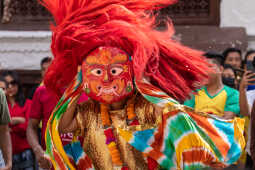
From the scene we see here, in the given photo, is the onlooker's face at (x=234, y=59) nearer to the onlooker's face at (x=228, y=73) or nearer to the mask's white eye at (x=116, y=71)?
the onlooker's face at (x=228, y=73)

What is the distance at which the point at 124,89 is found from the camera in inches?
132

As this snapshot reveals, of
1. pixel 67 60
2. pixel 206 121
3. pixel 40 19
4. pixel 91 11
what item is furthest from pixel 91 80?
pixel 40 19

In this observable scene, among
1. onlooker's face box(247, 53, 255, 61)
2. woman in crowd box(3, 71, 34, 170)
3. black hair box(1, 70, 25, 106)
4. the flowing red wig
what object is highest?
the flowing red wig

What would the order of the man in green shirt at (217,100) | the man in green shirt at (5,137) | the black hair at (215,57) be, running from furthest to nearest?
1. the black hair at (215,57)
2. the man in green shirt at (217,100)
3. the man in green shirt at (5,137)

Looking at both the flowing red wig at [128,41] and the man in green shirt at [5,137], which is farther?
the man in green shirt at [5,137]

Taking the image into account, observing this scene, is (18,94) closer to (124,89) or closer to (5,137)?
(5,137)

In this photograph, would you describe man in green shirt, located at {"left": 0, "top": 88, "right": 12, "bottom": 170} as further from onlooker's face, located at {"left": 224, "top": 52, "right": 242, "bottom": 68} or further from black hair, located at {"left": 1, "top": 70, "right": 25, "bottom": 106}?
onlooker's face, located at {"left": 224, "top": 52, "right": 242, "bottom": 68}

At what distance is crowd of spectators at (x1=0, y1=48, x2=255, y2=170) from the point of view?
4.03 meters

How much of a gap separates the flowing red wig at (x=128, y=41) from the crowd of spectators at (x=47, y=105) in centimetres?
53

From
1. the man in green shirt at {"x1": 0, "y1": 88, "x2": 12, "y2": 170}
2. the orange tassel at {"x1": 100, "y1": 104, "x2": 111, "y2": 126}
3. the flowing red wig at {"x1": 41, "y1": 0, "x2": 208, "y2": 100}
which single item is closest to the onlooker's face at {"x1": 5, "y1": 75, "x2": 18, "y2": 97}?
the man in green shirt at {"x1": 0, "y1": 88, "x2": 12, "y2": 170}

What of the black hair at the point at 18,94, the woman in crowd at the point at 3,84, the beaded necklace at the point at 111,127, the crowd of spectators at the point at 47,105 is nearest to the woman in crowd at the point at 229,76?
the crowd of spectators at the point at 47,105

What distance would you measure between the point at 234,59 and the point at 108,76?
2.43m

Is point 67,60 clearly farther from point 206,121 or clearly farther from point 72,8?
point 206,121

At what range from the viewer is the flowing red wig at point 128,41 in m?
3.32
